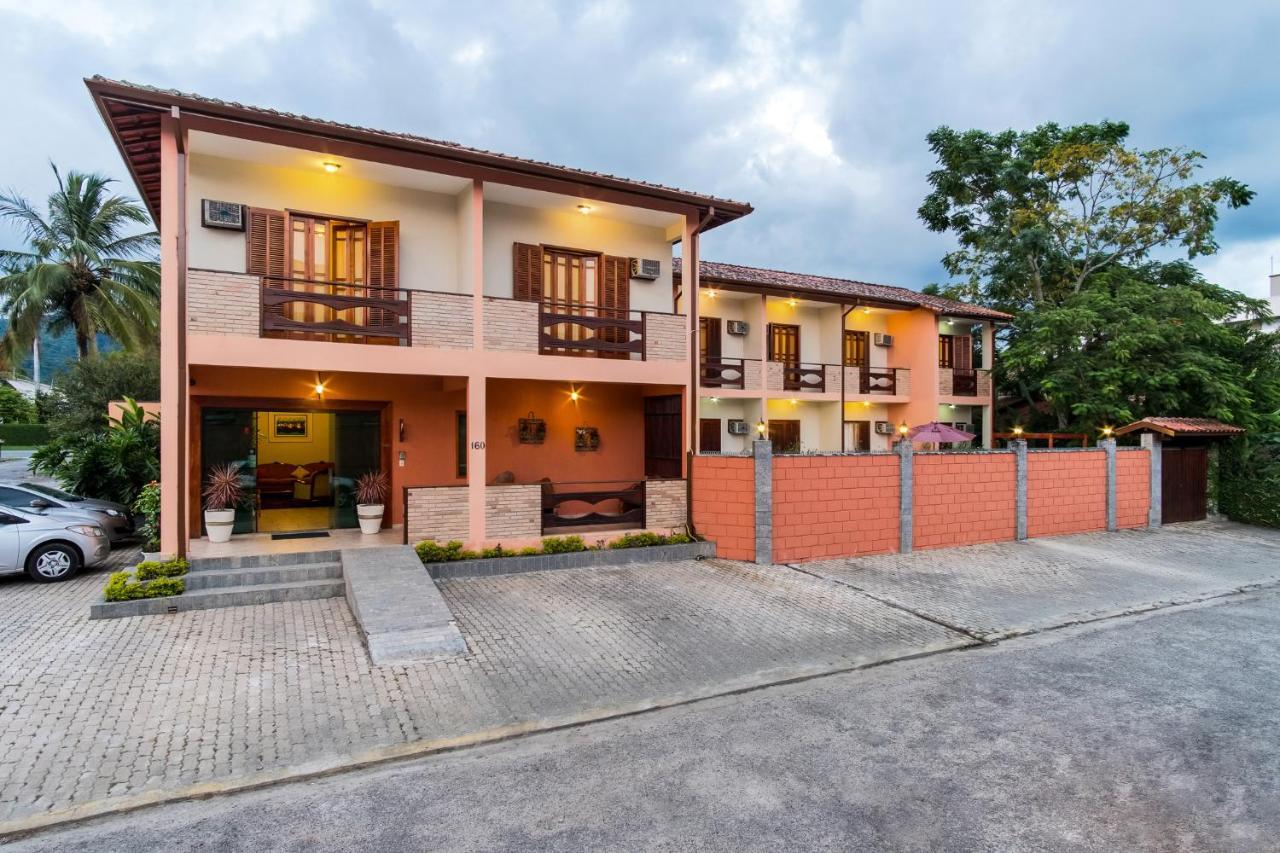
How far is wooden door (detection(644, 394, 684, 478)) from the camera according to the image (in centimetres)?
1202

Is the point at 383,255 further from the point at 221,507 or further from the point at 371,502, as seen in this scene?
the point at 221,507

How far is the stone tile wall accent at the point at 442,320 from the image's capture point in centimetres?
949

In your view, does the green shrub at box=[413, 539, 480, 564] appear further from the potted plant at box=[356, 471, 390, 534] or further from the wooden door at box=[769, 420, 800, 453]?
the wooden door at box=[769, 420, 800, 453]

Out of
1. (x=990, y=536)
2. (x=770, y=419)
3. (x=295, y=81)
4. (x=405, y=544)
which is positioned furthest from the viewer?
(x=295, y=81)

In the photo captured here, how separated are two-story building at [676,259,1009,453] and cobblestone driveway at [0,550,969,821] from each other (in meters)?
9.00

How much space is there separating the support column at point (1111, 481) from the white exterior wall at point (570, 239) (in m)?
10.5

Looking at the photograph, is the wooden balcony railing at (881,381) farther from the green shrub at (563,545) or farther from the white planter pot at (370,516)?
the white planter pot at (370,516)

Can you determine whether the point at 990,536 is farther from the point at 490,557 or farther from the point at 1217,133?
the point at 1217,133

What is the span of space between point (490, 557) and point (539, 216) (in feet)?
20.2

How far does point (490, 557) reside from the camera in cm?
956

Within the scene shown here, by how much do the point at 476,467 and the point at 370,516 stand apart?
6.69ft

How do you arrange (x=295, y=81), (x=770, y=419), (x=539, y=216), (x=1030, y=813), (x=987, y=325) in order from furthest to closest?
(x=295, y=81)
(x=987, y=325)
(x=770, y=419)
(x=539, y=216)
(x=1030, y=813)

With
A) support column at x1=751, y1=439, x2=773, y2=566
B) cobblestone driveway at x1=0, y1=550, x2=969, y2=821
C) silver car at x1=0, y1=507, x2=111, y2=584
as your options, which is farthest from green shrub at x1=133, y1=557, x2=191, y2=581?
support column at x1=751, y1=439, x2=773, y2=566


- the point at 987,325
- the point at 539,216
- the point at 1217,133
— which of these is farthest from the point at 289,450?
the point at 1217,133
